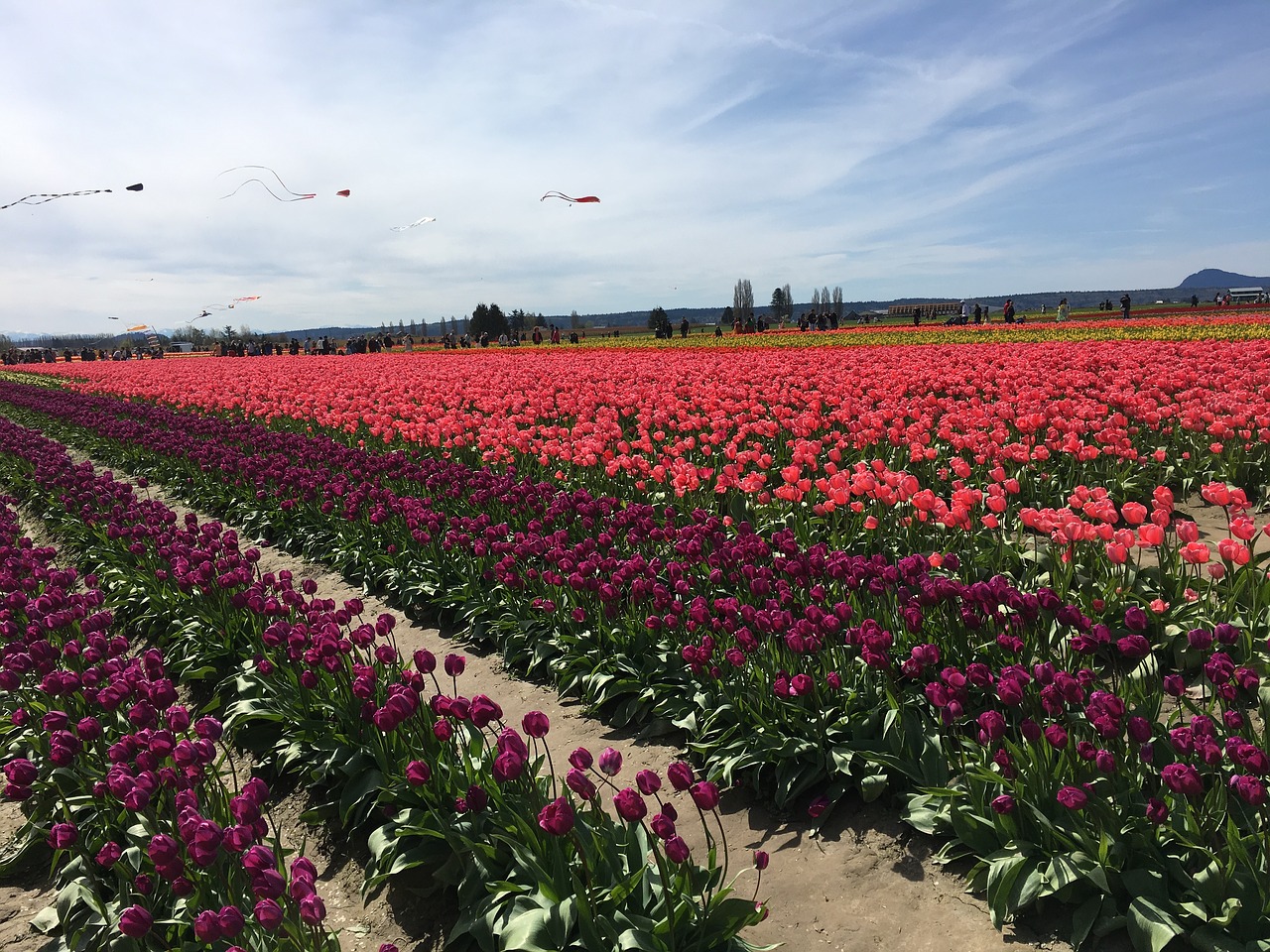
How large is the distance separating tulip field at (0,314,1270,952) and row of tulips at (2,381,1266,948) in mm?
20

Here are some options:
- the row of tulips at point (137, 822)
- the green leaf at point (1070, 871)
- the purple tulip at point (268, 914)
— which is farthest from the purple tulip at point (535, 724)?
the green leaf at point (1070, 871)

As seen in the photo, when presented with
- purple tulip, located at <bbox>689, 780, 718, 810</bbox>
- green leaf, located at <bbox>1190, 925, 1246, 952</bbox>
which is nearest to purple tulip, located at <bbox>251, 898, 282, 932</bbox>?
purple tulip, located at <bbox>689, 780, 718, 810</bbox>

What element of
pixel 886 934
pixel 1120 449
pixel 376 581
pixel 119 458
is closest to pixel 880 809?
pixel 886 934

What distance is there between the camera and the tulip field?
2.98 m

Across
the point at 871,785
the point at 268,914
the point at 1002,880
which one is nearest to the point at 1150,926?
the point at 1002,880

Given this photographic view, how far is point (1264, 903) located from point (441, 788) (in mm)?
3133

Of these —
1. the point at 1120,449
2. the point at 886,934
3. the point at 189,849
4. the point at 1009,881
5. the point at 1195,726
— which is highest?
the point at 1120,449

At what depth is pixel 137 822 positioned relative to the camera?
13.2ft

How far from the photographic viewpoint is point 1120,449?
22.9ft

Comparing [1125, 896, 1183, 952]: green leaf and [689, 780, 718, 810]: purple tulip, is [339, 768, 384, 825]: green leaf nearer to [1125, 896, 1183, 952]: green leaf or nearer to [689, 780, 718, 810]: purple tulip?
[689, 780, 718, 810]: purple tulip

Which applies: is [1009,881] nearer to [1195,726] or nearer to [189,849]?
[1195,726]

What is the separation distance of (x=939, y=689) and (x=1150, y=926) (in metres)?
1.09

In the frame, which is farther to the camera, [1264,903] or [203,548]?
[203,548]

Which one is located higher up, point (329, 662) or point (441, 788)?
point (329, 662)
